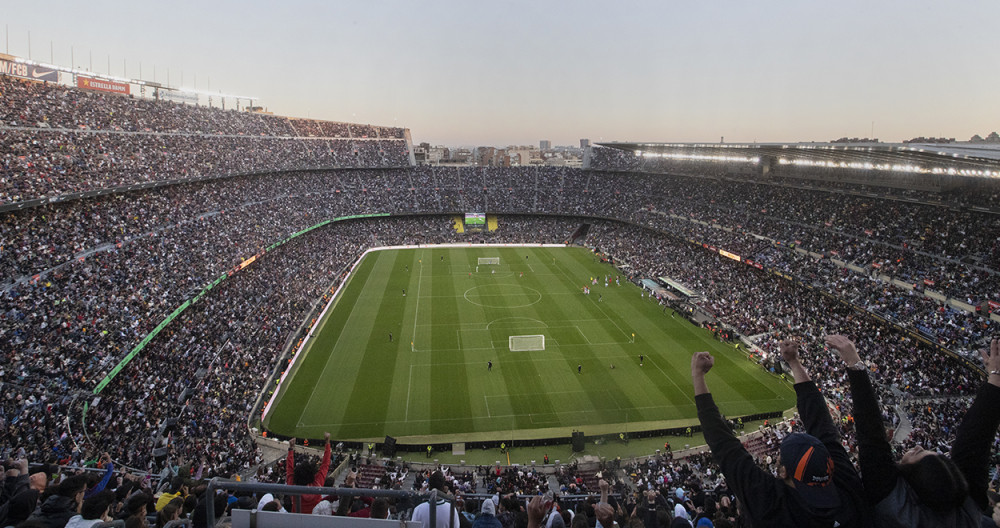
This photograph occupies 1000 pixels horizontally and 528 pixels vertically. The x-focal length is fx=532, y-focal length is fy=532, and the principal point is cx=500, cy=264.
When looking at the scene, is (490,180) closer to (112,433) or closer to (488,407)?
(488,407)

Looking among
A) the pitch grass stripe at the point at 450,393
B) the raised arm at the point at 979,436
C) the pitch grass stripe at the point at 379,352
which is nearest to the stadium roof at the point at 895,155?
the pitch grass stripe at the point at 450,393

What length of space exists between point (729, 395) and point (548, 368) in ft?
31.2

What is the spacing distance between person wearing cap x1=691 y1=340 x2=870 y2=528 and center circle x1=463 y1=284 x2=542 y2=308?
38.9 meters

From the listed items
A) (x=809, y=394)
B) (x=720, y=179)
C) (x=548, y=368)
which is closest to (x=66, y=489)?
(x=809, y=394)

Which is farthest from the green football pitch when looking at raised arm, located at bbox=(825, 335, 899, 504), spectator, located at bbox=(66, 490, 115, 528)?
raised arm, located at bbox=(825, 335, 899, 504)

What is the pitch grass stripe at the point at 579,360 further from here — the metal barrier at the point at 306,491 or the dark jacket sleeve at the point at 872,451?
the dark jacket sleeve at the point at 872,451

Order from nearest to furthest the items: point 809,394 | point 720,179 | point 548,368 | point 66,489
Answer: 1. point 809,394
2. point 66,489
3. point 548,368
4. point 720,179

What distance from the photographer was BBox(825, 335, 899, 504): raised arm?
9.93 feet

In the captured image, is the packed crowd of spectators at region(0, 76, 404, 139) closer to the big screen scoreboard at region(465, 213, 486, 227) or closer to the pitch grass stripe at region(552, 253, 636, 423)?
the big screen scoreboard at region(465, 213, 486, 227)

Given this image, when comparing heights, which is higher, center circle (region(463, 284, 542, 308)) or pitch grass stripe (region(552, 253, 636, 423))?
center circle (region(463, 284, 542, 308))

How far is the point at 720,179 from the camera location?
57.0 meters

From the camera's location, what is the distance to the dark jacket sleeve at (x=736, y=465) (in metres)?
2.91

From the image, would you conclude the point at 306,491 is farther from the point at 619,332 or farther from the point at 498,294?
the point at 498,294

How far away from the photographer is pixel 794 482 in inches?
114
